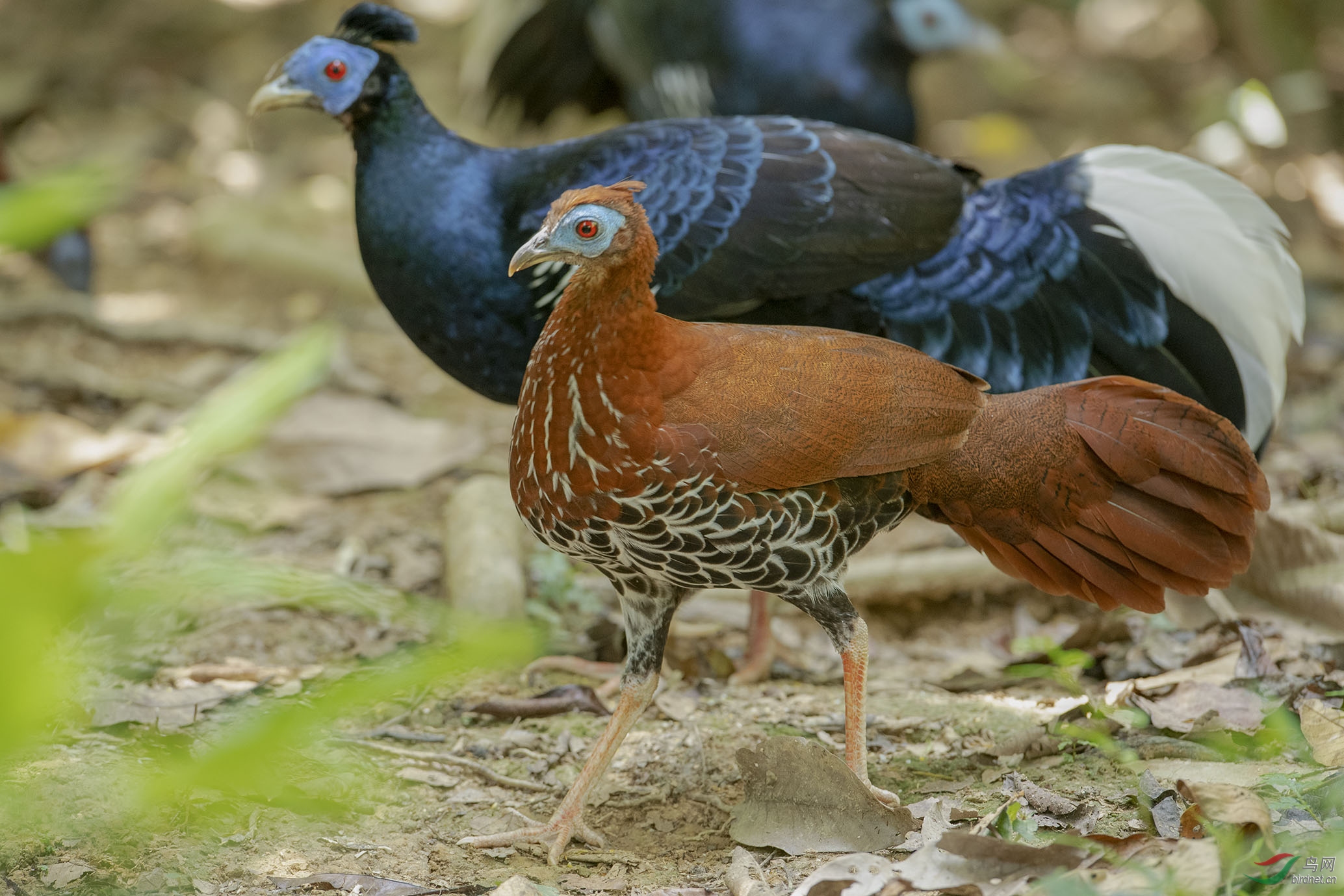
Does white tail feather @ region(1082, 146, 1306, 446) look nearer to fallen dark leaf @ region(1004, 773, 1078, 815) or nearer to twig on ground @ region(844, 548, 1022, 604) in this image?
twig on ground @ region(844, 548, 1022, 604)

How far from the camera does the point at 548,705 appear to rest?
334 cm

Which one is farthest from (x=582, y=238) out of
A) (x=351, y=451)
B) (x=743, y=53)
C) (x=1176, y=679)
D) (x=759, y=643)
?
(x=743, y=53)

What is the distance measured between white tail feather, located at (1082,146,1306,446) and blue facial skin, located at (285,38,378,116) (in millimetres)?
2113

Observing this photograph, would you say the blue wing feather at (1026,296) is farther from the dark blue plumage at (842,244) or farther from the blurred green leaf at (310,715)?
the blurred green leaf at (310,715)

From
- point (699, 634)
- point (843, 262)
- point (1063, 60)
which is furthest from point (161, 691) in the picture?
point (1063, 60)

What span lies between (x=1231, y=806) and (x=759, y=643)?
72.5 inches

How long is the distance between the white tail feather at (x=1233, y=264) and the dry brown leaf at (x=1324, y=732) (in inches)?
44.7

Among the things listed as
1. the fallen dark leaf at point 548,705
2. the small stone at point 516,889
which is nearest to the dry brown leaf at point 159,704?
the fallen dark leaf at point 548,705

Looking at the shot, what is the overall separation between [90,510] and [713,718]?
220 cm

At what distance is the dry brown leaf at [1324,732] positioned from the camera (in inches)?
96.3

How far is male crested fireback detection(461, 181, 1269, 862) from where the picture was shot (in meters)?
2.42

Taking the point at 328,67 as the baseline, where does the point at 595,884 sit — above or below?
below

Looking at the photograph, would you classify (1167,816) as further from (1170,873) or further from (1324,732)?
(1170,873)

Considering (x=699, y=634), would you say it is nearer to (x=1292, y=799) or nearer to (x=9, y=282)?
(x=1292, y=799)
